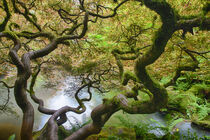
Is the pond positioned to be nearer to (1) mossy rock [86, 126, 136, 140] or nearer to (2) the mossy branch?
(1) mossy rock [86, 126, 136, 140]

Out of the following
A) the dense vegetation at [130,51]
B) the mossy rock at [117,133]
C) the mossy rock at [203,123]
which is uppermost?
the dense vegetation at [130,51]

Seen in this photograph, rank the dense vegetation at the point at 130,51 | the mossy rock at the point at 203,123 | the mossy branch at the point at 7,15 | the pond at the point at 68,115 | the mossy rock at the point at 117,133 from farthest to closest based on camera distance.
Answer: the pond at the point at 68,115 → the mossy rock at the point at 203,123 → the mossy rock at the point at 117,133 → the mossy branch at the point at 7,15 → the dense vegetation at the point at 130,51

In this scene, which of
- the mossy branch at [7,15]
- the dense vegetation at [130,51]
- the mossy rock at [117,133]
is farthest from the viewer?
the mossy rock at [117,133]

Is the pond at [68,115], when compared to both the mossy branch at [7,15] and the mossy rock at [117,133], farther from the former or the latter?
the mossy branch at [7,15]

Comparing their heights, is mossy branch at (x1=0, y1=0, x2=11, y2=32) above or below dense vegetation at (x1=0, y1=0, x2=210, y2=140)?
above

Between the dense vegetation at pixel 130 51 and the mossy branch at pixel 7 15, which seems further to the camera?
the mossy branch at pixel 7 15

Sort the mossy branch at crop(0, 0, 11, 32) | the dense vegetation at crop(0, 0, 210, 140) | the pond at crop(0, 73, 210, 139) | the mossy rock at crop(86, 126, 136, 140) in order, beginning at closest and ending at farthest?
the dense vegetation at crop(0, 0, 210, 140), the mossy branch at crop(0, 0, 11, 32), the mossy rock at crop(86, 126, 136, 140), the pond at crop(0, 73, 210, 139)

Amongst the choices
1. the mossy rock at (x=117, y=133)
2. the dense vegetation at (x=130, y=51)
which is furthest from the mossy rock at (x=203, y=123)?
the mossy rock at (x=117, y=133)

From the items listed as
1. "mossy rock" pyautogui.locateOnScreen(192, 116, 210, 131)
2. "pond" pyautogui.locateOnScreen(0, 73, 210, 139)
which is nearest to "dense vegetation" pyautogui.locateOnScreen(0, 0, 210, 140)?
"mossy rock" pyautogui.locateOnScreen(192, 116, 210, 131)

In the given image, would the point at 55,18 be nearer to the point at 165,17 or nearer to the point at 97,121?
the point at 97,121

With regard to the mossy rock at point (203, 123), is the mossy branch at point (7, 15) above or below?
above

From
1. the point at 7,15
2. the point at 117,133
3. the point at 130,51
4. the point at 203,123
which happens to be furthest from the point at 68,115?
the point at 203,123

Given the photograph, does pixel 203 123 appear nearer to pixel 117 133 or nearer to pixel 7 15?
pixel 117 133

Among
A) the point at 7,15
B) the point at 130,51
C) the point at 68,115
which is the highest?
the point at 7,15
